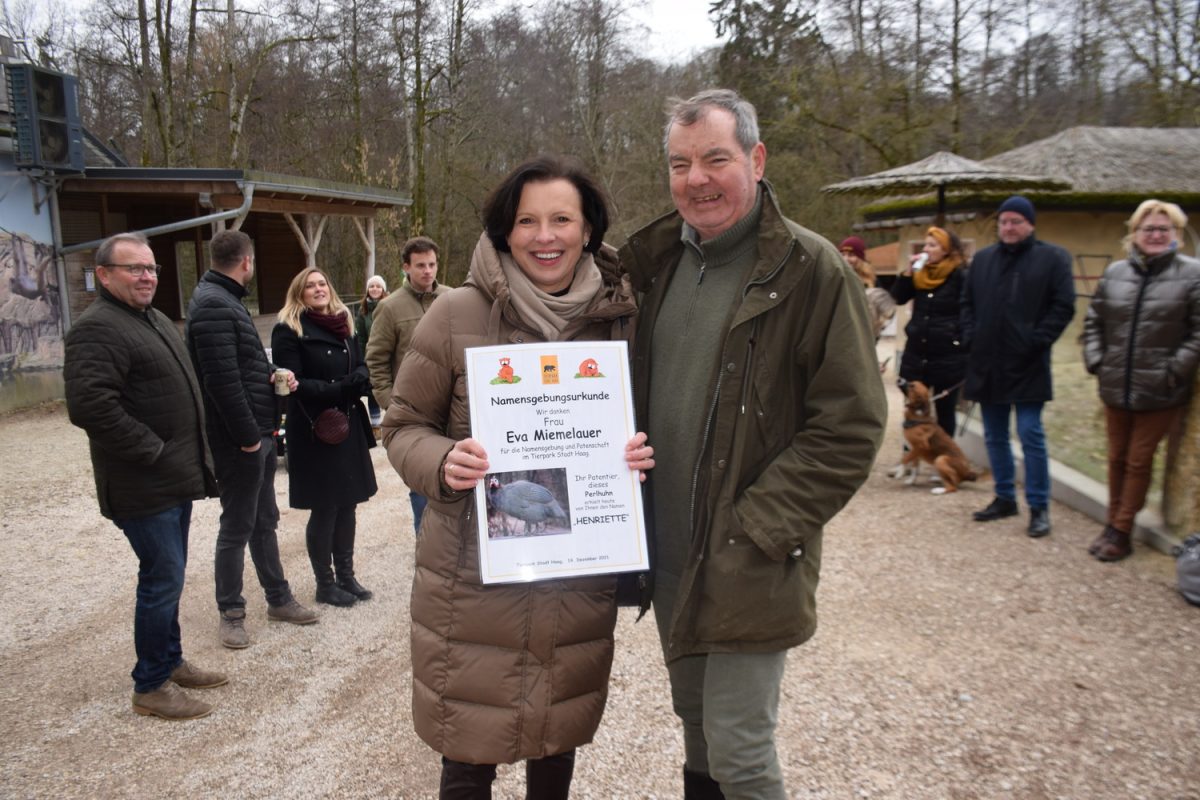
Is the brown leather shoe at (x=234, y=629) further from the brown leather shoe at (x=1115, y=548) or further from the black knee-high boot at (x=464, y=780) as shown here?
the brown leather shoe at (x=1115, y=548)

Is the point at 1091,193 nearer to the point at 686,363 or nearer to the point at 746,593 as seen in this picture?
the point at 686,363

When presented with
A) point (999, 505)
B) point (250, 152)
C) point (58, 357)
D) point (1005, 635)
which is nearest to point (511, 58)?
point (250, 152)

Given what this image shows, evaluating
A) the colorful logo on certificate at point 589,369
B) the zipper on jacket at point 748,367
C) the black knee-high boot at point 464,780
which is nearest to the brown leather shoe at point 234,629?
the black knee-high boot at point 464,780

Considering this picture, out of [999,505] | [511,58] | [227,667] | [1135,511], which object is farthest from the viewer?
[511,58]

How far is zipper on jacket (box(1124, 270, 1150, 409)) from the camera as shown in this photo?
17.9 feet

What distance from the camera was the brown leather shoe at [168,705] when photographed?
13.0 ft

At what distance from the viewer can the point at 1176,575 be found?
5297mm

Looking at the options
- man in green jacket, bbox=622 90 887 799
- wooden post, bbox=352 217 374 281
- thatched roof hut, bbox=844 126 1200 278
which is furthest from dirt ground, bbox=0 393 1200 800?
wooden post, bbox=352 217 374 281

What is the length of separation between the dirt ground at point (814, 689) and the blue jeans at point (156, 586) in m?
0.24

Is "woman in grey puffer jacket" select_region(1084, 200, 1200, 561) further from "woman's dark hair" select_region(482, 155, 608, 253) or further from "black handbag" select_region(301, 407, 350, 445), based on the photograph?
"black handbag" select_region(301, 407, 350, 445)

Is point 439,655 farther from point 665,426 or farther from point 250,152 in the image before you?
point 250,152

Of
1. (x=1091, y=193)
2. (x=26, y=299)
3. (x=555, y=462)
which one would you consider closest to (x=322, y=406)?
(x=555, y=462)

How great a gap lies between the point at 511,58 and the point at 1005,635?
25.7 m

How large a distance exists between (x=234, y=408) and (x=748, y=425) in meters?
3.17
